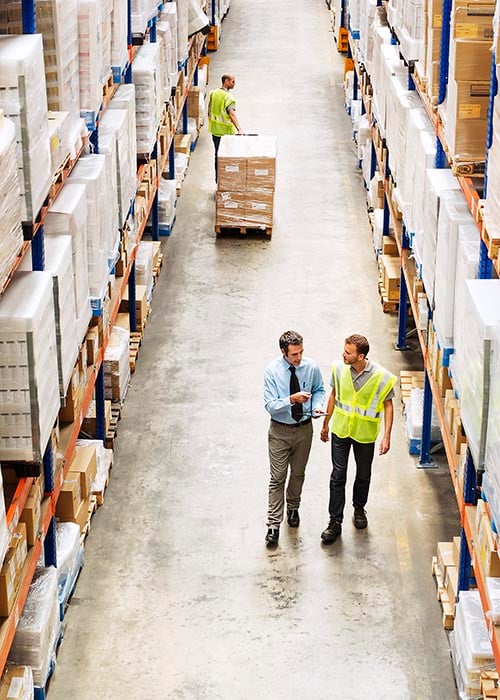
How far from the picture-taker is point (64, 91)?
Answer: 809cm

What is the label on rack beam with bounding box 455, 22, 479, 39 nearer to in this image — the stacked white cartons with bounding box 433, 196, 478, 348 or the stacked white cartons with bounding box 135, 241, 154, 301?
the stacked white cartons with bounding box 433, 196, 478, 348

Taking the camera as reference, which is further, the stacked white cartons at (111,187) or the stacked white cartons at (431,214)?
the stacked white cartons at (111,187)

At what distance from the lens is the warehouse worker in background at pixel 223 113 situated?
17.1 meters

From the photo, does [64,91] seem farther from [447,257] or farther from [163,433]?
[163,433]

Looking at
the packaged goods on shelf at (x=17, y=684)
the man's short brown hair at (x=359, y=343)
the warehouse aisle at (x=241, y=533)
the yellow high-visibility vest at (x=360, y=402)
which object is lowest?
the warehouse aisle at (x=241, y=533)

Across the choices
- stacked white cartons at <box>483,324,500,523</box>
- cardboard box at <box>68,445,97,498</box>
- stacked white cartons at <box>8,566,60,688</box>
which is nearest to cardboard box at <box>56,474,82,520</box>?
cardboard box at <box>68,445,97,498</box>

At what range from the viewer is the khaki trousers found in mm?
9070

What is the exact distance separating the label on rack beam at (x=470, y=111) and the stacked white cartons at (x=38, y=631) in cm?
413

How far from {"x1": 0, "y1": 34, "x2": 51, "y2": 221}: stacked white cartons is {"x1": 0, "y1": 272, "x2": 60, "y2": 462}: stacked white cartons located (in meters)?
0.42

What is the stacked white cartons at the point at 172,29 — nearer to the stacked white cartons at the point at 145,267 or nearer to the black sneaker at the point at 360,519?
the stacked white cartons at the point at 145,267

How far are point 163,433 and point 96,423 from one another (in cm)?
89

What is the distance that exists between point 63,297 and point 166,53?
8.11 meters

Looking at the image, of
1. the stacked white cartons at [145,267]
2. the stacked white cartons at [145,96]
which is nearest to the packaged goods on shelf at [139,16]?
the stacked white cartons at [145,96]

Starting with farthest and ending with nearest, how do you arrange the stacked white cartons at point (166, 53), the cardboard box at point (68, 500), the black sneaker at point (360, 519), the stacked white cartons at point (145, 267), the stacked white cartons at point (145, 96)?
the stacked white cartons at point (166, 53), the stacked white cartons at point (145, 267), the stacked white cartons at point (145, 96), the black sneaker at point (360, 519), the cardboard box at point (68, 500)
